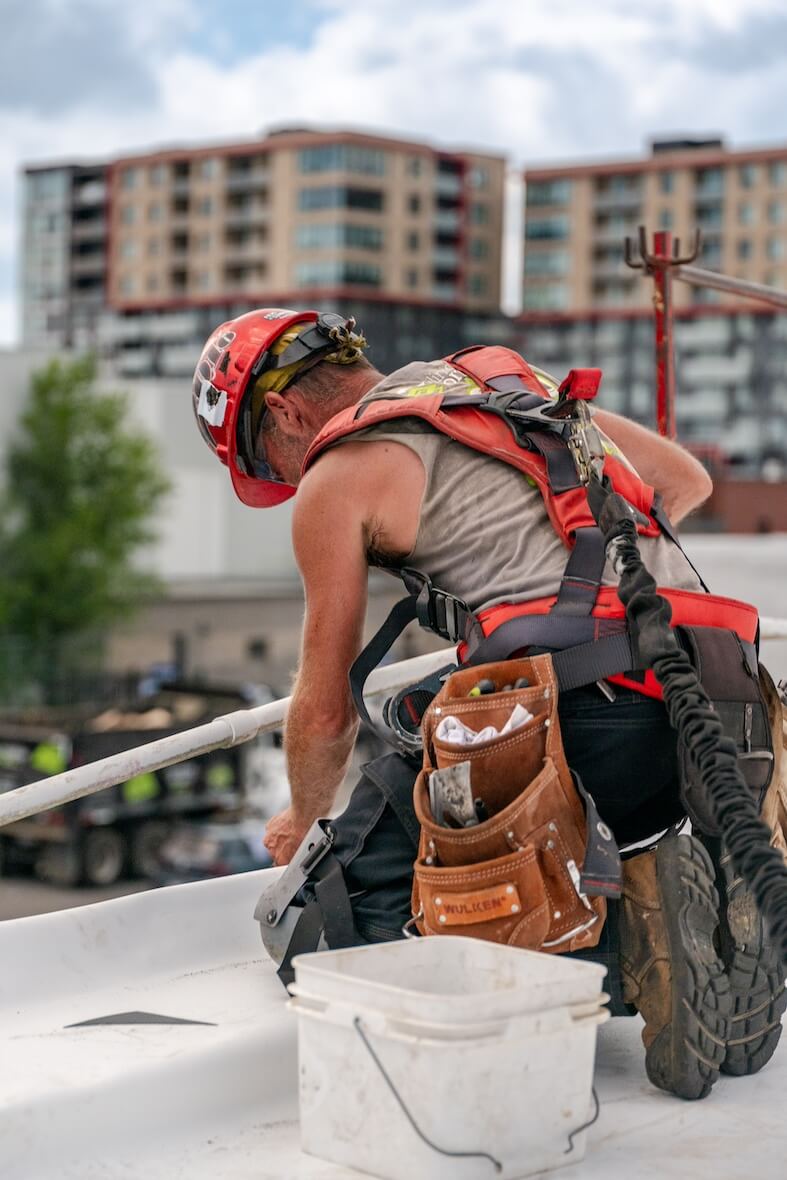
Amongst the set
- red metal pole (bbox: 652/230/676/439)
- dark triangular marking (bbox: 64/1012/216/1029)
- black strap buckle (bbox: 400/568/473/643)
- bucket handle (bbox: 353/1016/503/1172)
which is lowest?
dark triangular marking (bbox: 64/1012/216/1029)

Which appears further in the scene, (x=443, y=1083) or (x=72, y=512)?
(x=72, y=512)

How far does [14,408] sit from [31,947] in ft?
176

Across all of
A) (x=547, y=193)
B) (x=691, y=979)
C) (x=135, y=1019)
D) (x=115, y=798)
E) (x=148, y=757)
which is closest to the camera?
(x=691, y=979)

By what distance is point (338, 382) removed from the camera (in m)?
3.05

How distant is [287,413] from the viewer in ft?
10.0

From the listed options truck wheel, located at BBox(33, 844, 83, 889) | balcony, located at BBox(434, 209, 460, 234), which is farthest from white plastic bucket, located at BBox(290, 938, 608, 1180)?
balcony, located at BBox(434, 209, 460, 234)

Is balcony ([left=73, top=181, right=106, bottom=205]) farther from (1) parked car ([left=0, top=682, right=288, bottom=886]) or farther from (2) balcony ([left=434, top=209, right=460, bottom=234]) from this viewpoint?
(1) parked car ([left=0, top=682, right=288, bottom=886])

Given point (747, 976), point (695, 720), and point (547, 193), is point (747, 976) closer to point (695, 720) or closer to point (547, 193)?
point (695, 720)

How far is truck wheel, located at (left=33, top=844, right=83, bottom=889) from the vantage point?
3259 cm

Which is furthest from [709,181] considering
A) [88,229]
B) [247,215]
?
[88,229]

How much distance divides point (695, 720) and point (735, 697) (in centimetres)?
22

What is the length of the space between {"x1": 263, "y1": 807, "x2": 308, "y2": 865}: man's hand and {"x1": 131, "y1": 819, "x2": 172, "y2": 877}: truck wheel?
101 ft

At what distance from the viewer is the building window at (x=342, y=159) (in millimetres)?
86312

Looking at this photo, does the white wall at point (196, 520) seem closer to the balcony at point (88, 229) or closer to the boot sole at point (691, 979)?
the balcony at point (88, 229)
